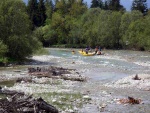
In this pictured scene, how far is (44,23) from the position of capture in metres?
143

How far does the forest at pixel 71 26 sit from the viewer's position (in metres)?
54.0

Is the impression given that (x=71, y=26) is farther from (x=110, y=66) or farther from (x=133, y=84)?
(x=133, y=84)

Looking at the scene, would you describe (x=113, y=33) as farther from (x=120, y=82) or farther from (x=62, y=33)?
(x=120, y=82)

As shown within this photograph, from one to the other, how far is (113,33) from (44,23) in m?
40.7

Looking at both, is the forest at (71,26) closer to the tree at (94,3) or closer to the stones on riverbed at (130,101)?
the tree at (94,3)

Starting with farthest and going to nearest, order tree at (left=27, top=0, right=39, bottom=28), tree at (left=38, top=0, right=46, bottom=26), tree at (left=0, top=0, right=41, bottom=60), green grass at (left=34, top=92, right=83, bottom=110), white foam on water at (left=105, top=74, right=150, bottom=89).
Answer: tree at (left=38, top=0, right=46, bottom=26)
tree at (left=27, top=0, right=39, bottom=28)
tree at (left=0, top=0, right=41, bottom=60)
white foam on water at (left=105, top=74, right=150, bottom=89)
green grass at (left=34, top=92, right=83, bottom=110)

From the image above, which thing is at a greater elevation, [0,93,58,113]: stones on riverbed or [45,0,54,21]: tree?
[45,0,54,21]: tree

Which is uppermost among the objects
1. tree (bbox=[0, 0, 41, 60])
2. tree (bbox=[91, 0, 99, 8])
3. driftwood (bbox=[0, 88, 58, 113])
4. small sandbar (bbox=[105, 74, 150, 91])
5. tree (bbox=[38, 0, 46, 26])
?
tree (bbox=[91, 0, 99, 8])

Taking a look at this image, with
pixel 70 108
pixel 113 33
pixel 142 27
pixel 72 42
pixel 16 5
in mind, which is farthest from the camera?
pixel 72 42

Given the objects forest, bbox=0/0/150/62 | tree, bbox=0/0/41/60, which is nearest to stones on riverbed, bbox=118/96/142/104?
forest, bbox=0/0/150/62

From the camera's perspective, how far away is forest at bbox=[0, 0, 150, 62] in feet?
177

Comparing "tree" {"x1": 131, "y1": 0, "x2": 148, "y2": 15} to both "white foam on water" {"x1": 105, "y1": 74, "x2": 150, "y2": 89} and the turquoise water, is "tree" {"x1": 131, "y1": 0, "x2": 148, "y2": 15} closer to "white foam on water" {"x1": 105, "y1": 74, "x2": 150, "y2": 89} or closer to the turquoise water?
the turquoise water

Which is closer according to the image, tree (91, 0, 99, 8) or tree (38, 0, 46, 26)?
tree (38, 0, 46, 26)

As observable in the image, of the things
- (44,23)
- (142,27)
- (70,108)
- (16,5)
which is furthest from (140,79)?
(44,23)
